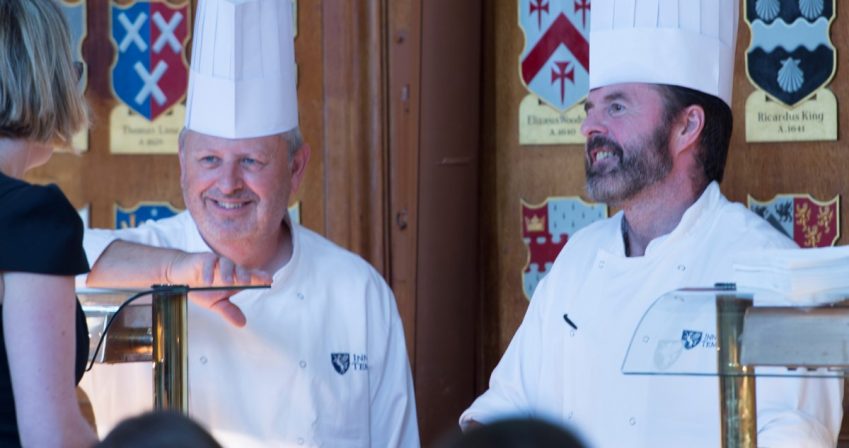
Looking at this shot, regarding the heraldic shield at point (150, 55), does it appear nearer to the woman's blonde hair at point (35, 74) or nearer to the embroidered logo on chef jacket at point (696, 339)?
the woman's blonde hair at point (35, 74)

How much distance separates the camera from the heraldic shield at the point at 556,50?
3.98m

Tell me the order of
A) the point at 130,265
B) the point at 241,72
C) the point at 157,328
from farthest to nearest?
the point at 241,72 < the point at 130,265 < the point at 157,328

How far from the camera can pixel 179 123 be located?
4270 mm

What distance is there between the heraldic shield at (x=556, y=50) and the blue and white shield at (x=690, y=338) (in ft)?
6.32

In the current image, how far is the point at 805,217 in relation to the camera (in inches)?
150

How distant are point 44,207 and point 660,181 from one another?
5.00 ft

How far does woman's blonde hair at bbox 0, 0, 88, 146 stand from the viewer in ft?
7.25

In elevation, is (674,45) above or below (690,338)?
above

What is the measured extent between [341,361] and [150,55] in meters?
1.35

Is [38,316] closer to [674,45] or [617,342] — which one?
[617,342]

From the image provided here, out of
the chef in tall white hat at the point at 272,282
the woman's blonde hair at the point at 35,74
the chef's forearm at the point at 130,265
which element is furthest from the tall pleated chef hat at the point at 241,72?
the woman's blonde hair at the point at 35,74

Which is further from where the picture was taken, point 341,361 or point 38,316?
point 341,361

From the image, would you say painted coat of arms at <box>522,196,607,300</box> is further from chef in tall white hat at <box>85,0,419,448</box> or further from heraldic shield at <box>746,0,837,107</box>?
chef in tall white hat at <box>85,0,419,448</box>

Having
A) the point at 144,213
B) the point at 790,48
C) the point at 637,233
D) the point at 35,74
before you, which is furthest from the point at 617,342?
the point at 144,213
